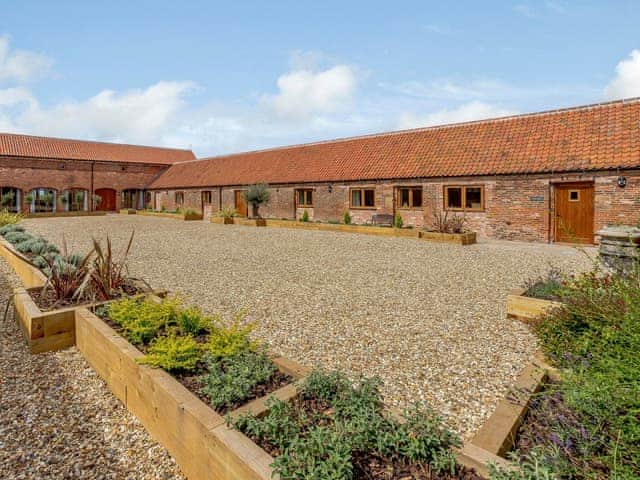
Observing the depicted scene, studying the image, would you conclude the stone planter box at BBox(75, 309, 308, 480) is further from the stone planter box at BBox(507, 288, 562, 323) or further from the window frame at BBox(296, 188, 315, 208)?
the window frame at BBox(296, 188, 315, 208)

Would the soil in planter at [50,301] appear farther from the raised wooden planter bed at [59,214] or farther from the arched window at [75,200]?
the arched window at [75,200]

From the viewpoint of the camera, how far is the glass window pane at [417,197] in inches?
706

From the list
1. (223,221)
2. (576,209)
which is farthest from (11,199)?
(576,209)

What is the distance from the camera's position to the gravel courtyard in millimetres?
3689

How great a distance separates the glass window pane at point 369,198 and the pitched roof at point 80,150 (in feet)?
85.5

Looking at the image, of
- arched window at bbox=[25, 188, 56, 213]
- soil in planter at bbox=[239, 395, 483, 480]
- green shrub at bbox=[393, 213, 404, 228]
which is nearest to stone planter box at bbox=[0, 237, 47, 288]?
soil in planter at bbox=[239, 395, 483, 480]

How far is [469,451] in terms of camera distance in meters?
2.15

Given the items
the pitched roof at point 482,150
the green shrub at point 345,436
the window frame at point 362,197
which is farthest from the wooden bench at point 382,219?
the green shrub at point 345,436

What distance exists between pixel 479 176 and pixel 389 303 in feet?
38.8

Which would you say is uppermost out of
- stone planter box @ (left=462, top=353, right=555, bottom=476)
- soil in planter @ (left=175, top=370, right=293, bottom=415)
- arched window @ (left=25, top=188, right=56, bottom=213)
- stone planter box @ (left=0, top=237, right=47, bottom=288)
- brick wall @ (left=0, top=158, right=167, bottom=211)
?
brick wall @ (left=0, top=158, right=167, bottom=211)

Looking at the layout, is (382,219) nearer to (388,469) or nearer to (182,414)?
(182,414)

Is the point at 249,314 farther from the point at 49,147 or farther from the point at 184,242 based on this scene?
the point at 49,147

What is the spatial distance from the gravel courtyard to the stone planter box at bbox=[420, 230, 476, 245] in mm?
774

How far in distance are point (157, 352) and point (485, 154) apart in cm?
1641
